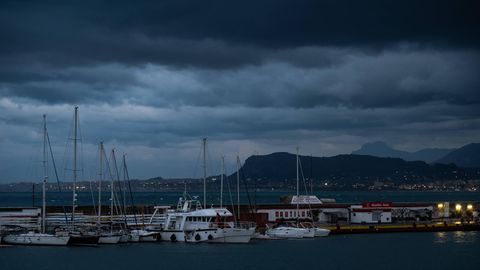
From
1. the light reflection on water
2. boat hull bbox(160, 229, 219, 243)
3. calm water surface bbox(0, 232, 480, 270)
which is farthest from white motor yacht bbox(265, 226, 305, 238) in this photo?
the light reflection on water

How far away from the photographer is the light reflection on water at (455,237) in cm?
7275

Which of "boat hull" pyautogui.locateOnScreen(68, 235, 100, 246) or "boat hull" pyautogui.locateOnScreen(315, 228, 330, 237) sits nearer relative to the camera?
"boat hull" pyautogui.locateOnScreen(68, 235, 100, 246)

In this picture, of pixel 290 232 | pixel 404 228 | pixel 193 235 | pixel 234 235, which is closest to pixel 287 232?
pixel 290 232

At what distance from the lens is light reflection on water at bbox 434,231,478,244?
72750 millimetres

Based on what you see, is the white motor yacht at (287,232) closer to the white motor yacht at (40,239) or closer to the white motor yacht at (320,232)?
the white motor yacht at (320,232)

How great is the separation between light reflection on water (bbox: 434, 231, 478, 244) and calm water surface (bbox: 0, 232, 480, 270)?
1.40 feet

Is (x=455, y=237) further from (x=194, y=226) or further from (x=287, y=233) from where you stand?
(x=194, y=226)

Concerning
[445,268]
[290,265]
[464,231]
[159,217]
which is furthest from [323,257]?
[464,231]

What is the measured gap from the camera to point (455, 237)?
7688 cm

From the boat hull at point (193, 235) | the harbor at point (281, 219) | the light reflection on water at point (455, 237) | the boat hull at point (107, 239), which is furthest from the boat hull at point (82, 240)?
the light reflection on water at point (455, 237)

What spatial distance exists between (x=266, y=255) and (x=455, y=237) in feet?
82.3

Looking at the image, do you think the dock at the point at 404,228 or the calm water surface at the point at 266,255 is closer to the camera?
the calm water surface at the point at 266,255

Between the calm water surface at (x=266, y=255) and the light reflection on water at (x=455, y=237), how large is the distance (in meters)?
0.43

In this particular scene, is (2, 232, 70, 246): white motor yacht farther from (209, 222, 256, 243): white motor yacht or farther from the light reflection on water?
the light reflection on water
